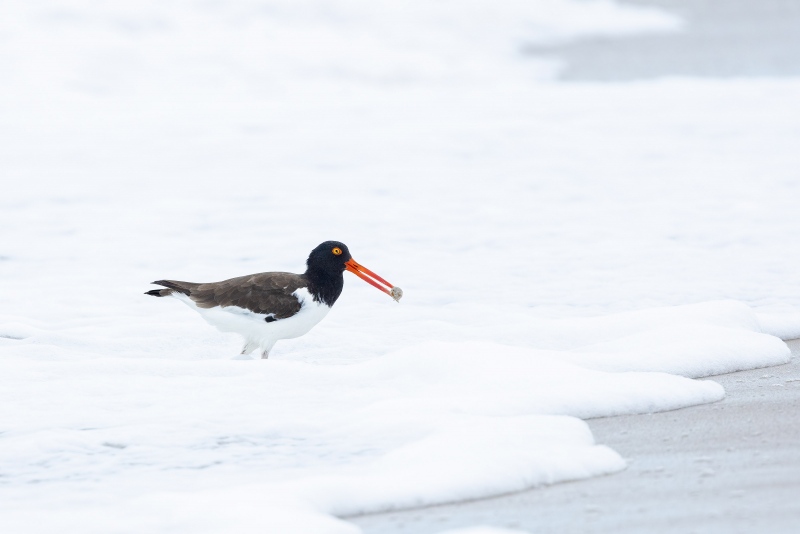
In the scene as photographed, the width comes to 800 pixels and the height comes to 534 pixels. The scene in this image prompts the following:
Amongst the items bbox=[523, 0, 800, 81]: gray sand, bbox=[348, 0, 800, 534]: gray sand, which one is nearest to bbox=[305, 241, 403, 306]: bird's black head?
bbox=[348, 0, 800, 534]: gray sand

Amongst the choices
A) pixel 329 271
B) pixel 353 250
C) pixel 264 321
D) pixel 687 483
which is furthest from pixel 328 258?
pixel 687 483

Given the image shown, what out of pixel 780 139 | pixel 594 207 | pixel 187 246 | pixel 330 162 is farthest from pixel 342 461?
pixel 780 139

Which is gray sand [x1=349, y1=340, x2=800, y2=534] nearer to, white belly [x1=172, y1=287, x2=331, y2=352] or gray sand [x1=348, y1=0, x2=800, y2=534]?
gray sand [x1=348, y1=0, x2=800, y2=534]

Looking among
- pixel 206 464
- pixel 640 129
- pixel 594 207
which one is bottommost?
pixel 206 464

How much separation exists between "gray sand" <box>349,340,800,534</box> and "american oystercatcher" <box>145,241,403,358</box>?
2.01 m

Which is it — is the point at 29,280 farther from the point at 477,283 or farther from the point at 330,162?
the point at 330,162

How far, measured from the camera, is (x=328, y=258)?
576cm

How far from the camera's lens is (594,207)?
373 inches

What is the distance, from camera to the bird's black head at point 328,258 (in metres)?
5.71

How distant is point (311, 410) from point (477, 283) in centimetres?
330

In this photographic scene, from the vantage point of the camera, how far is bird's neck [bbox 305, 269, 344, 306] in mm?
5516

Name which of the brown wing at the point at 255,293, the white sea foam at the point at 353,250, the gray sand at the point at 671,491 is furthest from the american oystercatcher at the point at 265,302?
the gray sand at the point at 671,491

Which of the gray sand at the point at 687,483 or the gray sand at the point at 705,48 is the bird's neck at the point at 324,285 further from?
the gray sand at the point at 705,48

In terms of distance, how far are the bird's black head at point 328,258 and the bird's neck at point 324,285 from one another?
0.02 meters
